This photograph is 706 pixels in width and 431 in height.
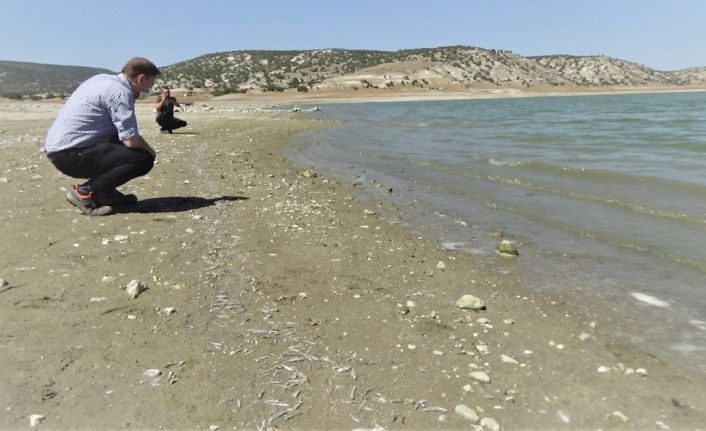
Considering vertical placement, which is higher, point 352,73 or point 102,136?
point 352,73

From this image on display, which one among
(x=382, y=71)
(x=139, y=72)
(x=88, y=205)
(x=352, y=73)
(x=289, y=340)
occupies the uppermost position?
(x=382, y=71)

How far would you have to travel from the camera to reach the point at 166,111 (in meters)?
19.3

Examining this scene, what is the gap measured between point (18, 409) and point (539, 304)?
13.6 feet

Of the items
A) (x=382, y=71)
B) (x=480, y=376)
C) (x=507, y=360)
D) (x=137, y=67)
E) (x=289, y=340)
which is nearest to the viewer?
(x=480, y=376)

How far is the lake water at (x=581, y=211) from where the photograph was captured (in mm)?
4727

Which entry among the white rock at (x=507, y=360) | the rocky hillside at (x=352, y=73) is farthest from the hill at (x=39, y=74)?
the white rock at (x=507, y=360)

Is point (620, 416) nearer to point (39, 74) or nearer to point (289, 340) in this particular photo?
point (289, 340)

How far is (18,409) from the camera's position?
2.86 m

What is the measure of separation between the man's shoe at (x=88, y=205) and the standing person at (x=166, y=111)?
12.5 m

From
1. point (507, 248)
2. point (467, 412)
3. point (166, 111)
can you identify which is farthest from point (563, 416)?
point (166, 111)

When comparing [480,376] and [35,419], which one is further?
[480,376]

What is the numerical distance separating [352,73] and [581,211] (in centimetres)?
9970

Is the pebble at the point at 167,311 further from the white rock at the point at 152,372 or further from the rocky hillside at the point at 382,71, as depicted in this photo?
the rocky hillside at the point at 382,71

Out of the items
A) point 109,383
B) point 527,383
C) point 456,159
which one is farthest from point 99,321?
point 456,159
